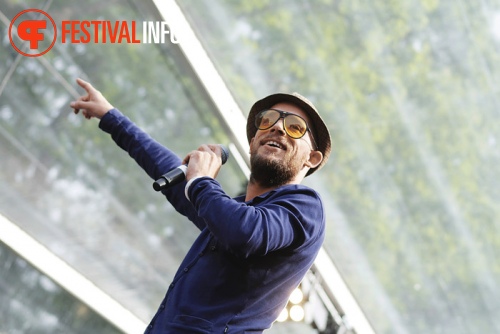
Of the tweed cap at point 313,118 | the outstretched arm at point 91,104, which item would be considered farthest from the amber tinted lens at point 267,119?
the outstretched arm at point 91,104

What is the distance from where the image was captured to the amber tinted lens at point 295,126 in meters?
2.07

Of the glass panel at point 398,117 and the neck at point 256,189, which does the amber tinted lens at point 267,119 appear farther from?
the glass panel at point 398,117

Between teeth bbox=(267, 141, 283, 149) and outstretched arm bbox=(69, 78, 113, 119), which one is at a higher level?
outstretched arm bbox=(69, 78, 113, 119)

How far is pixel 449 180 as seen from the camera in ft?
13.4

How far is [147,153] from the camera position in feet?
7.44

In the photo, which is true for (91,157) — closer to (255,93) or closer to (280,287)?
(255,93)

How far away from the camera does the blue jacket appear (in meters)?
1.71

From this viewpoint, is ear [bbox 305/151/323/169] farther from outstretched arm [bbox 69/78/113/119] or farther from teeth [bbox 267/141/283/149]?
outstretched arm [bbox 69/78/113/119]

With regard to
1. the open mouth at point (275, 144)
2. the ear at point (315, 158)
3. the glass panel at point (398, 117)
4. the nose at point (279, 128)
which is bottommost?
the open mouth at point (275, 144)

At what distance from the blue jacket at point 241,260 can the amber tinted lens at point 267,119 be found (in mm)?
217

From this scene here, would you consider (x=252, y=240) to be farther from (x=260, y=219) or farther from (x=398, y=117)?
(x=398, y=117)

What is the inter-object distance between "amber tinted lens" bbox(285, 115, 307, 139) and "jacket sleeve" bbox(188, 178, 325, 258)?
0.66ft

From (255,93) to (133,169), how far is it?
29.6 inches

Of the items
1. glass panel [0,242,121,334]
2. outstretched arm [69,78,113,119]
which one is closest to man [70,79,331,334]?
outstretched arm [69,78,113,119]
